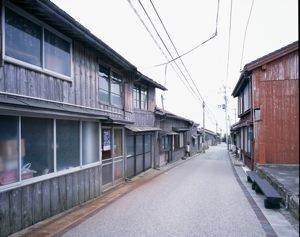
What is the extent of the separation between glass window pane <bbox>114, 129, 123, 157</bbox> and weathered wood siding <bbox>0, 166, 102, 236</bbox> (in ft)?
9.07

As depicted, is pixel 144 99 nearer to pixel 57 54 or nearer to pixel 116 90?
pixel 116 90

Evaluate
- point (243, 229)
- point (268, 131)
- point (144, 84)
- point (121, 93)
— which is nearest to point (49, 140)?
point (243, 229)

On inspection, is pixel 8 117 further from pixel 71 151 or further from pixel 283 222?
pixel 283 222

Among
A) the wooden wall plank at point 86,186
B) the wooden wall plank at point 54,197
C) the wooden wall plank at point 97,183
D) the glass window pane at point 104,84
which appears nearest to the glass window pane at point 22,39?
the wooden wall plank at point 54,197

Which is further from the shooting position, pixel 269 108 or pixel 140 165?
pixel 140 165

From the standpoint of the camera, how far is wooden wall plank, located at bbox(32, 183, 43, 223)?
6805 mm

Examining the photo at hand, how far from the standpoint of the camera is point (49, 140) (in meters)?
7.52

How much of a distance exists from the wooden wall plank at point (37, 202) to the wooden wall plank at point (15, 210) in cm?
50

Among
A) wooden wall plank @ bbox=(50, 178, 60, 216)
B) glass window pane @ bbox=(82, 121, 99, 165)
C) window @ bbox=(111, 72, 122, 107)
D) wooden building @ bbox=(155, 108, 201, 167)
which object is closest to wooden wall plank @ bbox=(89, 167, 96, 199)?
glass window pane @ bbox=(82, 121, 99, 165)

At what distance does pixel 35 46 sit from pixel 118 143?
6795 mm

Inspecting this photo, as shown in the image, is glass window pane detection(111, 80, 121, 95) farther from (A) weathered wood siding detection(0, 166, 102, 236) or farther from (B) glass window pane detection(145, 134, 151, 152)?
(B) glass window pane detection(145, 134, 151, 152)

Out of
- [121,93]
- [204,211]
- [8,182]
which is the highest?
[121,93]

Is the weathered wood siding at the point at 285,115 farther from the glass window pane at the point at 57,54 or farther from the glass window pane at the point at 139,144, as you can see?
the glass window pane at the point at 139,144

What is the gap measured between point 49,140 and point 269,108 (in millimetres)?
5764
